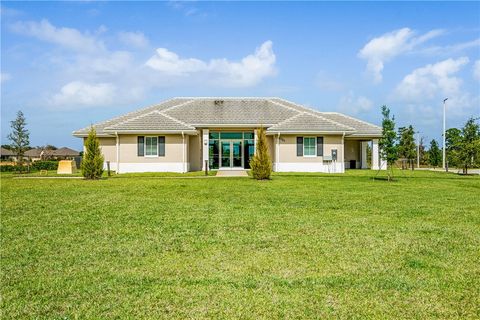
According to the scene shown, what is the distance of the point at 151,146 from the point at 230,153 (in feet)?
20.8

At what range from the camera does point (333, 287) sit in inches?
197

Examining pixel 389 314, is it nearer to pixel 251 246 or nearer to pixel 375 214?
pixel 251 246

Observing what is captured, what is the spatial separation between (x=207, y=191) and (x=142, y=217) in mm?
6164

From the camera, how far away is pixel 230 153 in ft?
107

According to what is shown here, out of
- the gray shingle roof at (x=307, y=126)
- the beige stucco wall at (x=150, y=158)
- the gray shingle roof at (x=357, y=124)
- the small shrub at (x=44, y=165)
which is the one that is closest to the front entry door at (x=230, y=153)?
the gray shingle roof at (x=307, y=126)

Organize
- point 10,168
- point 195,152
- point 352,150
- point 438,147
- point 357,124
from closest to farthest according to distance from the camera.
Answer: point 195,152
point 352,150
point 357,124
point 10,168
point 438,147

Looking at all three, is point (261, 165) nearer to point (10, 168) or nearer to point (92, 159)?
point (92, 159)

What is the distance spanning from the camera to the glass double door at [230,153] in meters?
32.7

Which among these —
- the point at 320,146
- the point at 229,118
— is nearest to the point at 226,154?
the point at 229,118

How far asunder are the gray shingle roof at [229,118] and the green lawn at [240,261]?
18647mm

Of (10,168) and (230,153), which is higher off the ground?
(230,153)

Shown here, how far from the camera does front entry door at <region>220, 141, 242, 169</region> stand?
107 ft

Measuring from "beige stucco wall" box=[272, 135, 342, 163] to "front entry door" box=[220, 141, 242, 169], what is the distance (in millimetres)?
3800

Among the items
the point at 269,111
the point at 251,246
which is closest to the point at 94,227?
the point at 251,246
